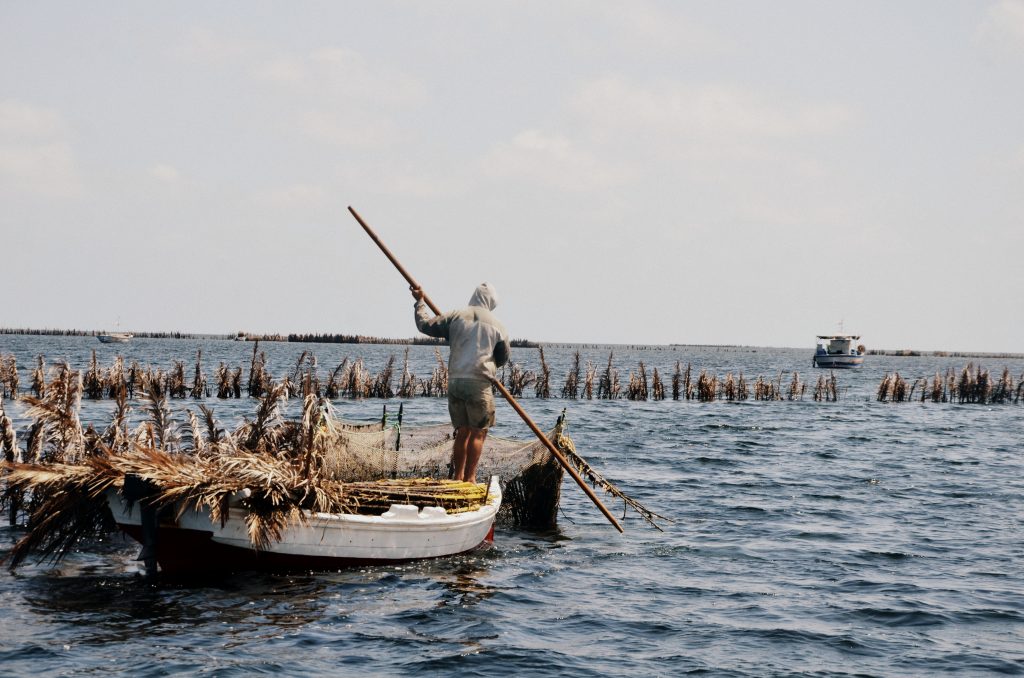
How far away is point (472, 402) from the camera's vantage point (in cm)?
1172

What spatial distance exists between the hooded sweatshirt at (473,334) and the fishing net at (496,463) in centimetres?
188

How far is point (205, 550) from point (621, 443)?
17365 mm

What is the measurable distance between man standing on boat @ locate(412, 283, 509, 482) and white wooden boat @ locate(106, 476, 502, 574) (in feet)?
3.75

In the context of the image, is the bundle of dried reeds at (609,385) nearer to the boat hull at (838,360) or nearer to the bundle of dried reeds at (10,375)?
the bundle of dried reeds at (10,375)

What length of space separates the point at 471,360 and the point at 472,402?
1.68ft

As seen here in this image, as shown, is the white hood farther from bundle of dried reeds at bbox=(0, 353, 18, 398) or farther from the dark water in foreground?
bundle of dried reeds at bbox=(0, 353, 18, 398)

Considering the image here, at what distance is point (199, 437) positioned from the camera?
11703mm

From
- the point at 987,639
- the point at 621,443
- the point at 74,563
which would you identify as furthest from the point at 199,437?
the point at 621,443

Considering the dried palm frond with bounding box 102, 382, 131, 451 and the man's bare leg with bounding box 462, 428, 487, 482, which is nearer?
the dried palm frond with bounding box 102, 382, 131, 451

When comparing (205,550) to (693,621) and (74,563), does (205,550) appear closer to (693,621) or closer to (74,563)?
(74,563)

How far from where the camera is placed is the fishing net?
1339 centimetres

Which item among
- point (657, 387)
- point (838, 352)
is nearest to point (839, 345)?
point (838, 352)

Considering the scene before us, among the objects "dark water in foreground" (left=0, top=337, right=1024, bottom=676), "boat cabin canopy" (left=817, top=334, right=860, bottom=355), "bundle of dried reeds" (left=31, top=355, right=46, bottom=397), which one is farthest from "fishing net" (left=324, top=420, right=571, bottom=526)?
"boat cabin canopy" (left=817, top=334, right=860, bottom=355)

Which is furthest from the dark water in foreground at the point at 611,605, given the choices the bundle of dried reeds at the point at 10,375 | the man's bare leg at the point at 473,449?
the bundle of dried reeds at the point at 10,375
